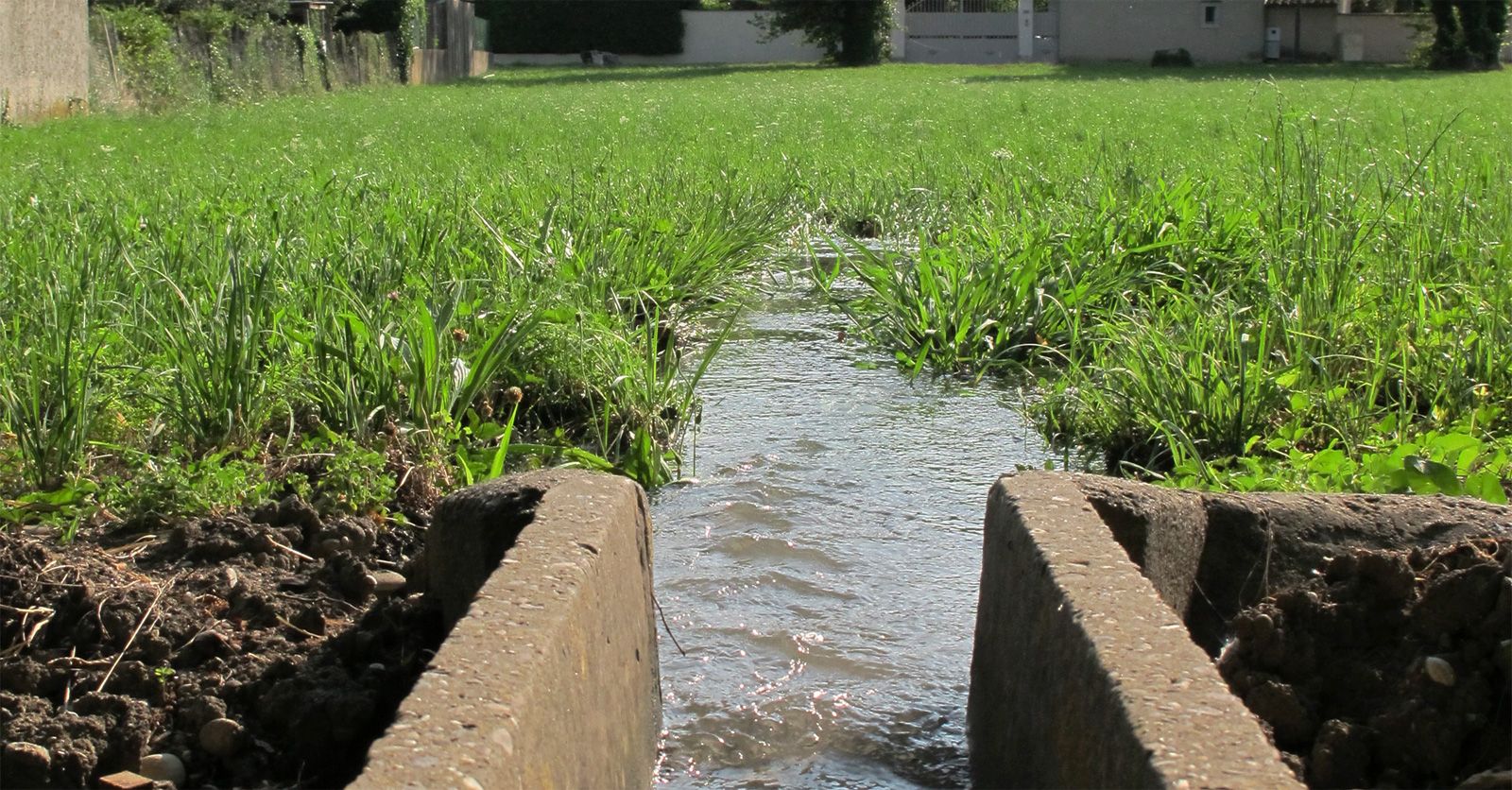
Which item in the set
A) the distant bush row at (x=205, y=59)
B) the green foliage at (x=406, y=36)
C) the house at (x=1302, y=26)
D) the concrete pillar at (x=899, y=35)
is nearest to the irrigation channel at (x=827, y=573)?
the distant bush row at (x=205, y=59)

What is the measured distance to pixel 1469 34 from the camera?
103 feet

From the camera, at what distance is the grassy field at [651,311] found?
3.44m

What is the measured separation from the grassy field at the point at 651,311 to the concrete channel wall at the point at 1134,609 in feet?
2.17

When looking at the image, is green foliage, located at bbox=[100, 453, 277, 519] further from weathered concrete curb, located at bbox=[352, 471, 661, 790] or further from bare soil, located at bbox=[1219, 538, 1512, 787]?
bare soil, located at bbox=[1219, 538, 1512, 787]

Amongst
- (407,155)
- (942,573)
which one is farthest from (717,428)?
(407,155)

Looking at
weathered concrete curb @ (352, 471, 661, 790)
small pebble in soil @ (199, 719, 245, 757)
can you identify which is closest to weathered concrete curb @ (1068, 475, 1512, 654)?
weathered concrete curb @ (352, 471, 661, 790)

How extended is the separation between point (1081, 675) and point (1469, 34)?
3390cm

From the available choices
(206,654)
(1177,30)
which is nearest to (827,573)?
(206,654)

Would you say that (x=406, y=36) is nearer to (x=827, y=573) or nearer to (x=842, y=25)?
(x=842, y=25)

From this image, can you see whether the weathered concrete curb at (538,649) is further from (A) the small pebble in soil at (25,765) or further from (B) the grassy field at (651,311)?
(B) the grassy field at (651,311)

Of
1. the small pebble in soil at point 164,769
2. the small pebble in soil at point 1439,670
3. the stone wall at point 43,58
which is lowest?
the small pebble in soil at point 164,769

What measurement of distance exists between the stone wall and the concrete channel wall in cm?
1484

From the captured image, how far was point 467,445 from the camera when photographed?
3705mm

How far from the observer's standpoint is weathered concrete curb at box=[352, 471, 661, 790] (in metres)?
1.54
